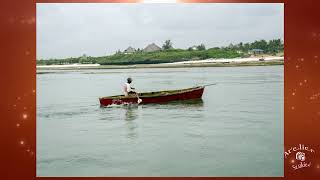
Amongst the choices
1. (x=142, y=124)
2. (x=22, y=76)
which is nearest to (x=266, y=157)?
(x=142, y=124)

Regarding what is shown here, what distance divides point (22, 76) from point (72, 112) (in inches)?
20.8

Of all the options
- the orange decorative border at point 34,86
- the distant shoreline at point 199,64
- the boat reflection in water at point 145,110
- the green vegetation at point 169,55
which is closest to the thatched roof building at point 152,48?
the green vegetation at point 169,55

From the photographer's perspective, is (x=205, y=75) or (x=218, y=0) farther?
(x=205, y=75)

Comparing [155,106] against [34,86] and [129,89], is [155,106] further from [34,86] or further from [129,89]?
[34,86]

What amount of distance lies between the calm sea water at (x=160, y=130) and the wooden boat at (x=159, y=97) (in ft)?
0.15

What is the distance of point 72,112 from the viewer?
15.2 ft

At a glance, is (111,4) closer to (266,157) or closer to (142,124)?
(142,124)

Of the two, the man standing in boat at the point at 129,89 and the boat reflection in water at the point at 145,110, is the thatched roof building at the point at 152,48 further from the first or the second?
the boat reflection in water at the point at 145,110

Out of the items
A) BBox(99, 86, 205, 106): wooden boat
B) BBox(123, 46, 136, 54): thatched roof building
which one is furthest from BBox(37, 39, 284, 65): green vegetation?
BBox(99, 86, 205, 106): wooden boat

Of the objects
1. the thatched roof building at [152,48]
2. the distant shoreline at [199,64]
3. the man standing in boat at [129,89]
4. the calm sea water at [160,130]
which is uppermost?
the thatched roof building at [152,48]

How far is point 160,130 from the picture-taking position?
14.9 ft

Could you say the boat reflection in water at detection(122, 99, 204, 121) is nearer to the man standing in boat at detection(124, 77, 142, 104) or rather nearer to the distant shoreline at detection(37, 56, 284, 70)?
the man standing in boat at detection(124, 77, 142, 104)

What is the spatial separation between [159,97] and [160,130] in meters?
0.35

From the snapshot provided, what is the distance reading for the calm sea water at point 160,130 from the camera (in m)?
4.43
